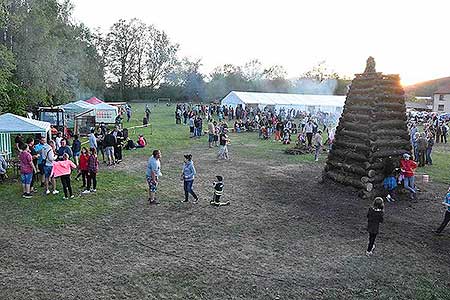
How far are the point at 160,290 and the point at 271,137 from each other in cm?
2282

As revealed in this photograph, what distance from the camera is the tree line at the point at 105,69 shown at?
2766 centimetres

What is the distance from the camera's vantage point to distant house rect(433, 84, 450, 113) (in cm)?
6795

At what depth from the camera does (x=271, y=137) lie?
2902cm

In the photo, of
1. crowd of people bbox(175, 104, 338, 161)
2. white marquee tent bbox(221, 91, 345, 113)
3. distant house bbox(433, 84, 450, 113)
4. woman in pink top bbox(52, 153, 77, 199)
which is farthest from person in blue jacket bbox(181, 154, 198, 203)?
distant house bbox(433, 84, 450, 113)

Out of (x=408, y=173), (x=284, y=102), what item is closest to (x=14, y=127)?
(x=408, y=173)

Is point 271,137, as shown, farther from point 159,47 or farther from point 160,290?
point 159,47

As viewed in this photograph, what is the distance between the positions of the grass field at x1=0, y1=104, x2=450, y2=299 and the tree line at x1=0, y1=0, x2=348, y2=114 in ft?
36.5

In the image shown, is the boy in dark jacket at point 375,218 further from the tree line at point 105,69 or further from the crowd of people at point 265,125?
the tree line at point 105,69

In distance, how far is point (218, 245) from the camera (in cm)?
890

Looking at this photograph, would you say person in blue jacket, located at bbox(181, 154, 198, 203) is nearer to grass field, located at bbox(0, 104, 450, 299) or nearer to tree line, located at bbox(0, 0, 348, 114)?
grass field, located at bbox(0, 104, 450, 299)

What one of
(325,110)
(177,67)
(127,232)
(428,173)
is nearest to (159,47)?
(177,67)

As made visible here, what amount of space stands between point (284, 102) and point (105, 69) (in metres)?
34.5

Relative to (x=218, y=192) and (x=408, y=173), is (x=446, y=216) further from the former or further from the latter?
(x=218, y=192)

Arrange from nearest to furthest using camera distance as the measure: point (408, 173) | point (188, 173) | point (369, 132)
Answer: point (188, 173), point (408, 173), point (369, 132)
